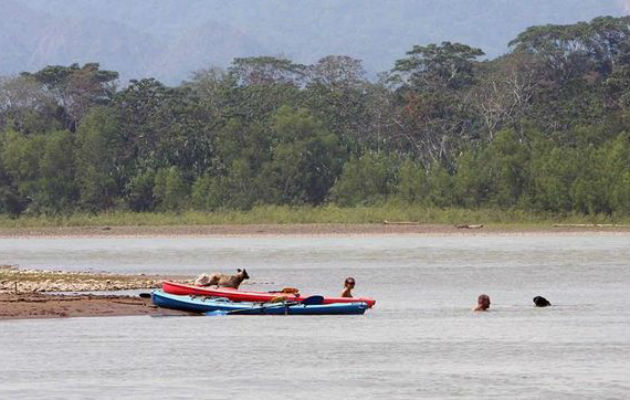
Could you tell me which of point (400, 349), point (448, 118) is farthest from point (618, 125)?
point (400, 349)

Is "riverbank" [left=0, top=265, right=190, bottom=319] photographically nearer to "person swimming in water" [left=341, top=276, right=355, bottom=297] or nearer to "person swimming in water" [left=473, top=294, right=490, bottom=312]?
"person swimming in water" [left=341, top=276, right=355, bottom=297]

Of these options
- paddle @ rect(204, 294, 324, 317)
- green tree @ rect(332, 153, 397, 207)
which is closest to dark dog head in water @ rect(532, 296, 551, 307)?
Result: paddle @ rect(204, 294, 324, 317)

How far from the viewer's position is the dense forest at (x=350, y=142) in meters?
78.7

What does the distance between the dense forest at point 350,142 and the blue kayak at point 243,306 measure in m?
43.0

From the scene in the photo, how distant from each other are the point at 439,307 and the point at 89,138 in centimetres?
5425

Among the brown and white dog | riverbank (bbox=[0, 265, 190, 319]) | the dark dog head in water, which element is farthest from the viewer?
the dark dog head in water

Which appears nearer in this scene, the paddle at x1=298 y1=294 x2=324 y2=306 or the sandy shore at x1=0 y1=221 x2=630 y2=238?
the paddle at x1=298 y1=294 x2=324 y2=306

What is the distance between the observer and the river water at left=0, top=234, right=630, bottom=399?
2439 centimetres

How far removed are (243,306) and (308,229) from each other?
4755 centimetres

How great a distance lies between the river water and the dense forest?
2720 centimetres

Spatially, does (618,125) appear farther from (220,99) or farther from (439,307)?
(439,307)

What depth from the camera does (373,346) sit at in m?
29.5

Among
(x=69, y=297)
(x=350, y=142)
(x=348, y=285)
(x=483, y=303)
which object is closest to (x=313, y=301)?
(x=348, y=285)

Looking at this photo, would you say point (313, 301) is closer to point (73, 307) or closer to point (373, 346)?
point (373, 346)
